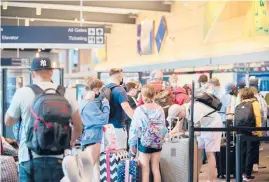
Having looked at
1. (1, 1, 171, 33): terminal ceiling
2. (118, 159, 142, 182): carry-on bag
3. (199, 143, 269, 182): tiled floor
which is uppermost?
(1, 1, 171, 33): terminal ceiling

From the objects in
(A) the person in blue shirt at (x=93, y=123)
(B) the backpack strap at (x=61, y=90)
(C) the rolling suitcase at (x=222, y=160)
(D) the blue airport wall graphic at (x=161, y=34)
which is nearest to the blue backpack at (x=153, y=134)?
(A) the person in blue shirt at (x=93, y=123)

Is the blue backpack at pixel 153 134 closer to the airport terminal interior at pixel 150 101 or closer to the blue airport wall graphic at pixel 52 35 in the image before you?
the airport terminal interior at pixel 150 101

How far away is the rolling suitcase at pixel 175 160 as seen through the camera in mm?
5852

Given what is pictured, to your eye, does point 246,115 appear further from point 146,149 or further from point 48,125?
point 48,125

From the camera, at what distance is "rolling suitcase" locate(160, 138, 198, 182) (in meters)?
5.85

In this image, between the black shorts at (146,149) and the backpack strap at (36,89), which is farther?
the black shorts at (146,149)

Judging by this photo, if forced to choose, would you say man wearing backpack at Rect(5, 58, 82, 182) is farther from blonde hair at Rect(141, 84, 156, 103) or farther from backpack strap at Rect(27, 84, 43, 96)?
blonde hair at Rect(141, 84, 156, 103)

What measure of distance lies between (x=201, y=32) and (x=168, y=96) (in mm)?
7051

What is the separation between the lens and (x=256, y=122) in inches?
299

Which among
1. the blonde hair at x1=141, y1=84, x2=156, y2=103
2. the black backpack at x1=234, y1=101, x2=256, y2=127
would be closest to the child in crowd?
the blonde hair at x1=141, y1=84, x2=156, y2=103

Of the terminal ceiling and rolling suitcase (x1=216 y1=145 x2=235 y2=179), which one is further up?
the terminal ceiling

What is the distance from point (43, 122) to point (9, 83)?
285 inches

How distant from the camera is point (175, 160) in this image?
6.01 meters

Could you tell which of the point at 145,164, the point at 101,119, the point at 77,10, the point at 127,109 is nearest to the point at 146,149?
the point at 145,164
